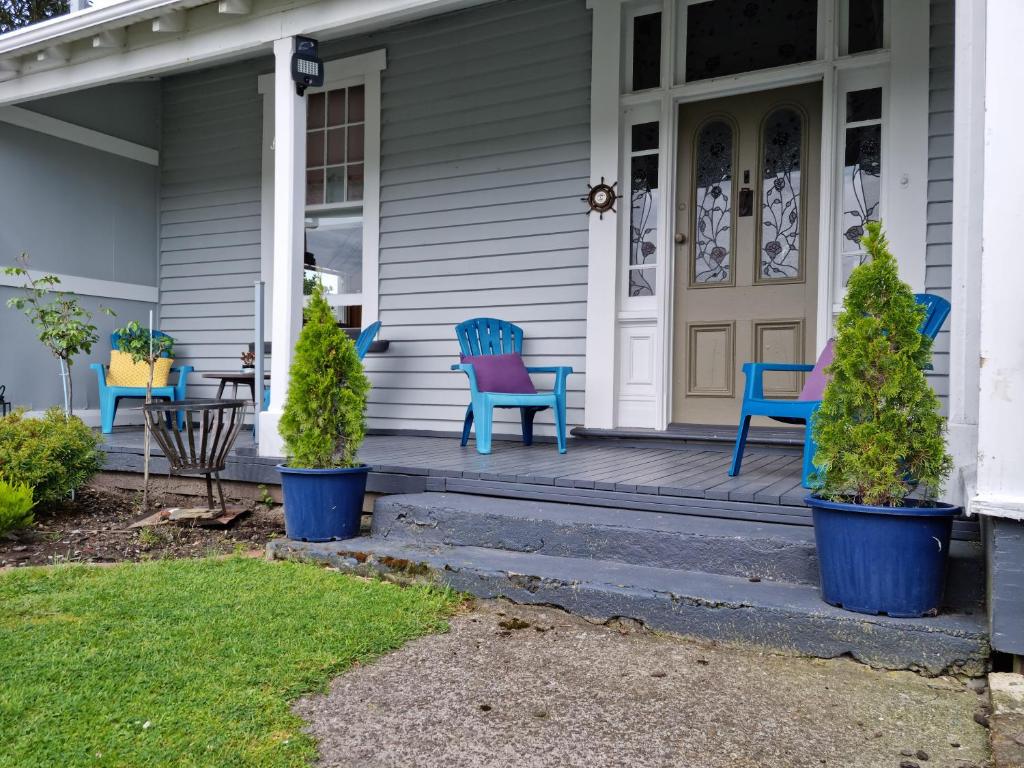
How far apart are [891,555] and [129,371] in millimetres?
5535

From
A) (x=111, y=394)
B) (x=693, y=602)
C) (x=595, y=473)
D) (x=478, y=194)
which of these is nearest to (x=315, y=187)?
(x=478, y=194)

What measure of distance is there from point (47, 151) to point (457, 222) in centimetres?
324

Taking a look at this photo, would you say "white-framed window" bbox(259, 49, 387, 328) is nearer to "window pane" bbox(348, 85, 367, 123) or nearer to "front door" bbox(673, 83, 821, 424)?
"window pane" bbox(348, 85, 367, 123)

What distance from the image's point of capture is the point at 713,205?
4719 mm

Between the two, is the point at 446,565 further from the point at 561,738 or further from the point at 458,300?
the point at 458,300

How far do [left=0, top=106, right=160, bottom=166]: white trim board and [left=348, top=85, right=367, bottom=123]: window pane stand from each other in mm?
1962

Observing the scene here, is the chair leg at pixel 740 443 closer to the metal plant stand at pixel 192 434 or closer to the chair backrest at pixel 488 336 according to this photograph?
the chair backrest at pixel 488 336

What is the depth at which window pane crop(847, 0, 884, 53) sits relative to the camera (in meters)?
4.18

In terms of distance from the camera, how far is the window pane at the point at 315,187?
20.0ft

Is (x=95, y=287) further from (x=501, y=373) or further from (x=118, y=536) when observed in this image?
(x=501, y=373)

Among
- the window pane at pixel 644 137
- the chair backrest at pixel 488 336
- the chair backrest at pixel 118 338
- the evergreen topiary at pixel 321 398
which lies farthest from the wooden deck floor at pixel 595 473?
the window pane at pixel 644 137

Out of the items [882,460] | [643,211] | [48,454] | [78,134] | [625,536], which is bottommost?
[625,536]

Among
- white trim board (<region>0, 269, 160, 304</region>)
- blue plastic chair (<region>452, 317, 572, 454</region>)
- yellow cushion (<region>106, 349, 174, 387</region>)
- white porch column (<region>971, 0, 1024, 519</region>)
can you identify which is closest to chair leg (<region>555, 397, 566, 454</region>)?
blue plastic chair (<region>452, 317, 572, 454</region>)

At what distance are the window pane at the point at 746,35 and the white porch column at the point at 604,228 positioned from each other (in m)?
0.46
